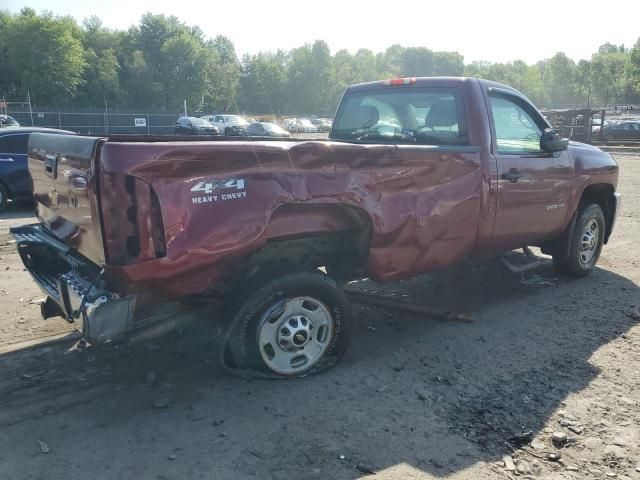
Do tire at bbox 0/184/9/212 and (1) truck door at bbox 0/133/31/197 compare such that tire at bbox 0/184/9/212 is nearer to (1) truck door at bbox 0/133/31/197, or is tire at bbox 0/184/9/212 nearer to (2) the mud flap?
(1) truck door at bbox 0/133/31/197

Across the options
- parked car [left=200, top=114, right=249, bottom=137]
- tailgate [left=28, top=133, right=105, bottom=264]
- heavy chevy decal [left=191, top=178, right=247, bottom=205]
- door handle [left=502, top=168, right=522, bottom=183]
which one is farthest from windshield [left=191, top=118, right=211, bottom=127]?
heavy chevy decal [left=191, top=178, right=247, bottom=205]

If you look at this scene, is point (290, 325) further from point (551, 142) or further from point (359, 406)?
point (551, 142)

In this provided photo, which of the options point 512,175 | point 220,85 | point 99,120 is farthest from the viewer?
point 220,85

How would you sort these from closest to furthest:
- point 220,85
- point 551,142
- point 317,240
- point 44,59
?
point 317,240
point 551,142
point 44,59
point 220,85

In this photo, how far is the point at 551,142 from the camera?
525cm

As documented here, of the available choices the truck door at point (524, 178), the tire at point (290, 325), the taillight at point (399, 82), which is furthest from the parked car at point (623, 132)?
the tire at point (290, 325)

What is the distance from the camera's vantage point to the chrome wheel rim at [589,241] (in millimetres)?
6312

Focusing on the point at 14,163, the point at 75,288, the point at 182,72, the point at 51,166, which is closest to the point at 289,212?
the point at 75,288

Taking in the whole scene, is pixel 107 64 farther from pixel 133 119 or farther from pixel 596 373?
pixel 596 373

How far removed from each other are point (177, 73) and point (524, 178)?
85.4 metres

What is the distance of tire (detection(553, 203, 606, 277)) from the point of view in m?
6.18

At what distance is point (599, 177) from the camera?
244 inches

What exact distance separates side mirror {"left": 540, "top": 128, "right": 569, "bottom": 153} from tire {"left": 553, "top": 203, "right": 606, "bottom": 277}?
3.96ft

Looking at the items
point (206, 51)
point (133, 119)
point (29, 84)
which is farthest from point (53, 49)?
point (133, 119)
